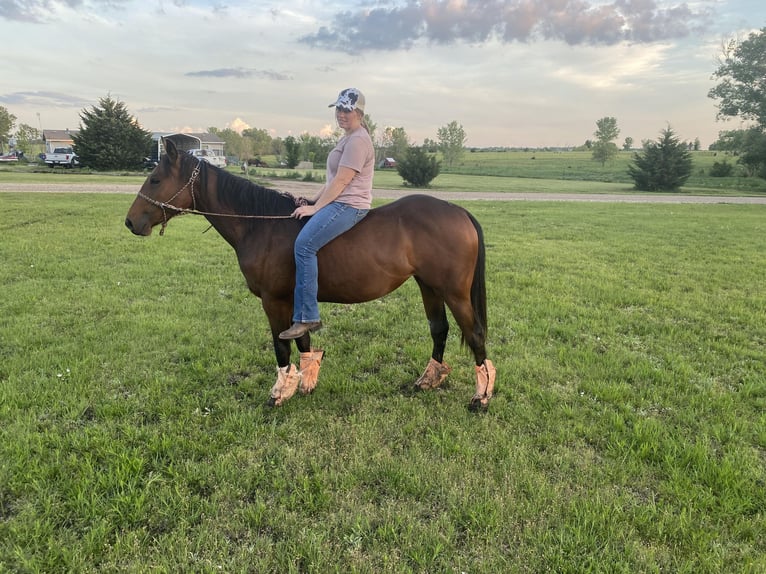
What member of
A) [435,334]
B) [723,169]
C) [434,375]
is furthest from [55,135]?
[723,169]

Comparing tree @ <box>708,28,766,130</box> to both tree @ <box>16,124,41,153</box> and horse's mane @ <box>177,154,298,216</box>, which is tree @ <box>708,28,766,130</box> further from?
tree @ <box>16,124,41,153</box>

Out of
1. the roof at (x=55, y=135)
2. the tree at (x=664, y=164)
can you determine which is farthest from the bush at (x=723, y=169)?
the roof at (x=55, y=135)

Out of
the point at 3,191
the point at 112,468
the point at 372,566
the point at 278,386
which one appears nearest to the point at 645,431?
the point at 372,566

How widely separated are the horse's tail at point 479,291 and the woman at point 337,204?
3.51ft

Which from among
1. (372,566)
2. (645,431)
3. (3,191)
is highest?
(3,191)

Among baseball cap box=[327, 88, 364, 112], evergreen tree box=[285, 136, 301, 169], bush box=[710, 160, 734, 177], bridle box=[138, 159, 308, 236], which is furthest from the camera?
evergreen tree box=[285, 136, 301, 169]

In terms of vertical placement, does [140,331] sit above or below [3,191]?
below

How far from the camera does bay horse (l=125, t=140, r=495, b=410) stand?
3.94m

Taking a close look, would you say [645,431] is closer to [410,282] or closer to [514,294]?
[514,294]

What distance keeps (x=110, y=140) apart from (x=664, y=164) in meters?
43.0

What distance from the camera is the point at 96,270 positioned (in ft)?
26.7

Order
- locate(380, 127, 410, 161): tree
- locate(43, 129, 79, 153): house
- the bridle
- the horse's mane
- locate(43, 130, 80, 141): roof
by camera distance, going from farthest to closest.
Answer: locate(43, 130, 80, 141): roof < locate(43, 129, 79, 153): house < locate(380, 127, 410, 161): tree < the horse's mane < the bridle

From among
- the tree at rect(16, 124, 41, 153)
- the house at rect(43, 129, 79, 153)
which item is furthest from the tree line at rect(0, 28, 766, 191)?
the house at rect(43, 129, 79, 153)

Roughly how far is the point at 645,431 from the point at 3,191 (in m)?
23.5
